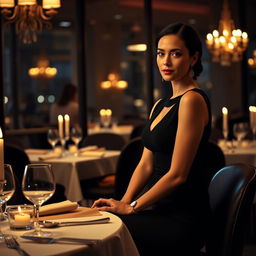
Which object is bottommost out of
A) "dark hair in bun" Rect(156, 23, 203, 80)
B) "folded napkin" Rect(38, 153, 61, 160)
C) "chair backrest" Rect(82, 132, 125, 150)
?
"folded napkin" Rect(38, 153, 61, 160)

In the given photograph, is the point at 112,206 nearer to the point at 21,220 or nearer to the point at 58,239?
the point at 21,220

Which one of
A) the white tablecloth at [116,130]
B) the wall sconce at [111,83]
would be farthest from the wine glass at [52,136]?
the wall sconce at [111,83]

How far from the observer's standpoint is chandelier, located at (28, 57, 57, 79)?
59.9 feet

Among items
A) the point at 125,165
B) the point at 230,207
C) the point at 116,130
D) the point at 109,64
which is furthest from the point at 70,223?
the point at 109,64

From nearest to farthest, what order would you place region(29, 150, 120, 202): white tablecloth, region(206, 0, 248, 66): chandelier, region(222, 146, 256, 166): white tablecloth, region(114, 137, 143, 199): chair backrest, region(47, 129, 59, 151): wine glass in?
region(114, 137, 143, 199): chair backrest → region(29, 150, 120, 202): white tablecloth → region(222, 146, 256, 166): white tablecloth → region(47, 129, 59, 151): wine glass → region(206, 0, 248, 66): chandelier

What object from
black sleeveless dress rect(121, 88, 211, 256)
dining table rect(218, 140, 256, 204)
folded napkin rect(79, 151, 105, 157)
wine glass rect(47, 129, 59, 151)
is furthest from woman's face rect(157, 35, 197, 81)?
wine glass rect(47, 129, 59, 151)

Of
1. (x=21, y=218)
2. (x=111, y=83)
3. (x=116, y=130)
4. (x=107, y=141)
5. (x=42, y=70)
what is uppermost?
(x=42, y=70)

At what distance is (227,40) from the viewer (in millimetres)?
9820

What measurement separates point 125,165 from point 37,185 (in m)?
2.81

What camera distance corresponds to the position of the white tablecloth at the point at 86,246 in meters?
2.08

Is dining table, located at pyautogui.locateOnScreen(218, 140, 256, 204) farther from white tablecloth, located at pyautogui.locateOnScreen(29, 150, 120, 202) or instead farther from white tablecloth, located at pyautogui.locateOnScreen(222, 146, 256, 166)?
white tablecloth, located at pyautogui.locateOnScreen(29, 150, 120, 202)

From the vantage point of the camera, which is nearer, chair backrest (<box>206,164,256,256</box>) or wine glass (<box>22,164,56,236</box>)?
wine glass (<box>22,164,56,236</box>)

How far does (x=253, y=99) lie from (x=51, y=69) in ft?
20.4

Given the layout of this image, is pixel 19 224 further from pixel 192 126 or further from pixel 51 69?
pixel 51 69
